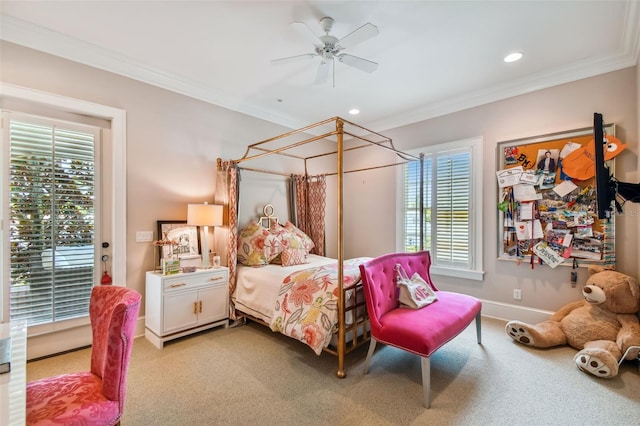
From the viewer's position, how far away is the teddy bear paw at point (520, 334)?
9.18ft

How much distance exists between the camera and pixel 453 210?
3914mm

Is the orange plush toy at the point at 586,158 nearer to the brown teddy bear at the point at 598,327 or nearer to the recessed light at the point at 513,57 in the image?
the brown teddy bear at the point at 598,327

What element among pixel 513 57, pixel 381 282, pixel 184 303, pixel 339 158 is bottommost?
pixel 184 303

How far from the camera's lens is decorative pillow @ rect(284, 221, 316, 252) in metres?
4.12

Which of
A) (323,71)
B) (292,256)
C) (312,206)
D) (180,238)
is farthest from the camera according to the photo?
(312,206)

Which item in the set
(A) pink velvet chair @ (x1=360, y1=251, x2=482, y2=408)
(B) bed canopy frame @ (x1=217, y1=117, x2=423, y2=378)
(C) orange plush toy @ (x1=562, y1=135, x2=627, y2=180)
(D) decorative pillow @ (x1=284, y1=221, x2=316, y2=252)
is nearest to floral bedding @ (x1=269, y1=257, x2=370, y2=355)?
(B) bed canopy frame @ (x1=217, y1=117, x2=423, y2=378)

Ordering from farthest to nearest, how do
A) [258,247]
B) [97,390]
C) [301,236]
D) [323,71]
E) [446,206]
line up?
[301,236] < [446,206] < [258,247] < [323,71] < [97,390]

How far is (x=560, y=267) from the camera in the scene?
3.14 meters

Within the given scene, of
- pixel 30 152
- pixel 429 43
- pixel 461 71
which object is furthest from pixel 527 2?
pixel 30 152

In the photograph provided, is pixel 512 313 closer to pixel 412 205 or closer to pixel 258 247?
pixel 412 205

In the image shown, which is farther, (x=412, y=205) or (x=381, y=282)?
(x=412, y=205)

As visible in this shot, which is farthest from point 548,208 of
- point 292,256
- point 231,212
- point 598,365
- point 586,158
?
point 231,212

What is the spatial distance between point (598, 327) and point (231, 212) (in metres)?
3.91

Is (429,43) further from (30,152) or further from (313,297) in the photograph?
(30,152)
